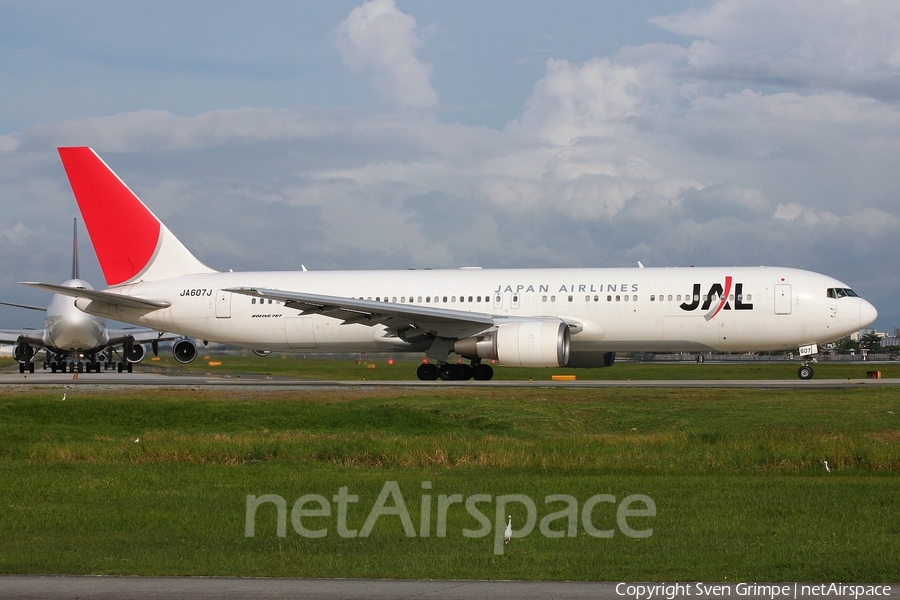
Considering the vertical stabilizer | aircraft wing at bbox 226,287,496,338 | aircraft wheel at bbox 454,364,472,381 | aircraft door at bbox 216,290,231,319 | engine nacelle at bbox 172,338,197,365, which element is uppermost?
the vertical stabilizer

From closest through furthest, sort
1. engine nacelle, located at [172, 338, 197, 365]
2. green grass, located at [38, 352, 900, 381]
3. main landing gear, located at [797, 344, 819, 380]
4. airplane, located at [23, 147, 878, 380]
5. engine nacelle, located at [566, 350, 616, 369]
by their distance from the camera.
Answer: airplane, located at [23, 147, 878, 380], main landing gear, located at [797, 344, 819, 380], engine nacelle, located at [566, 350, 616, 369], green grass, located at [38, 352, 900, 381], engine nacelle, located at [172, 338, 197, 365]

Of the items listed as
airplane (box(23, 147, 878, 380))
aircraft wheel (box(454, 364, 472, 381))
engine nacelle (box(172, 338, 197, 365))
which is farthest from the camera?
engine nacelle (box(172, 338, 197, 365))

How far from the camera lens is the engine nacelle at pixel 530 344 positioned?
2869cm

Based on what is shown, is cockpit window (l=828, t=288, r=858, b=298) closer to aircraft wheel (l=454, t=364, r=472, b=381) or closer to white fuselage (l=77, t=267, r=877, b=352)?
white fuselage (l=77, t=267, r=877, b=352)

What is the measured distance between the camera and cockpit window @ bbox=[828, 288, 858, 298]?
29906mm

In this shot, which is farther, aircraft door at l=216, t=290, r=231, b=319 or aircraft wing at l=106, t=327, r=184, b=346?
aircraft wing at l=106, t=327, r=184, b=346

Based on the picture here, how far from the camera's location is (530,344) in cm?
2878

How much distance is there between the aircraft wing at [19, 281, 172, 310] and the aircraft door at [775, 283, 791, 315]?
19.2 meters

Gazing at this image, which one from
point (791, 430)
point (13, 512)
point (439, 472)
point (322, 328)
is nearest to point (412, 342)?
point (322, 328)

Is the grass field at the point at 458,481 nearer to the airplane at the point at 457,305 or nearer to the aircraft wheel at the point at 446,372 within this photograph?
the airplane at the point at 457,305

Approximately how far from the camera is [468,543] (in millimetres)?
8883

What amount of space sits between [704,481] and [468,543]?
4733mm

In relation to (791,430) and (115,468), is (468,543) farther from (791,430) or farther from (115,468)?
(791,430)

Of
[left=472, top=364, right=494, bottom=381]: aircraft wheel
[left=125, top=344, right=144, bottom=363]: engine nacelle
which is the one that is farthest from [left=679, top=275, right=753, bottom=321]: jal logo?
[left=125, top=344, right=144, bottom=363]: engine nacelle
